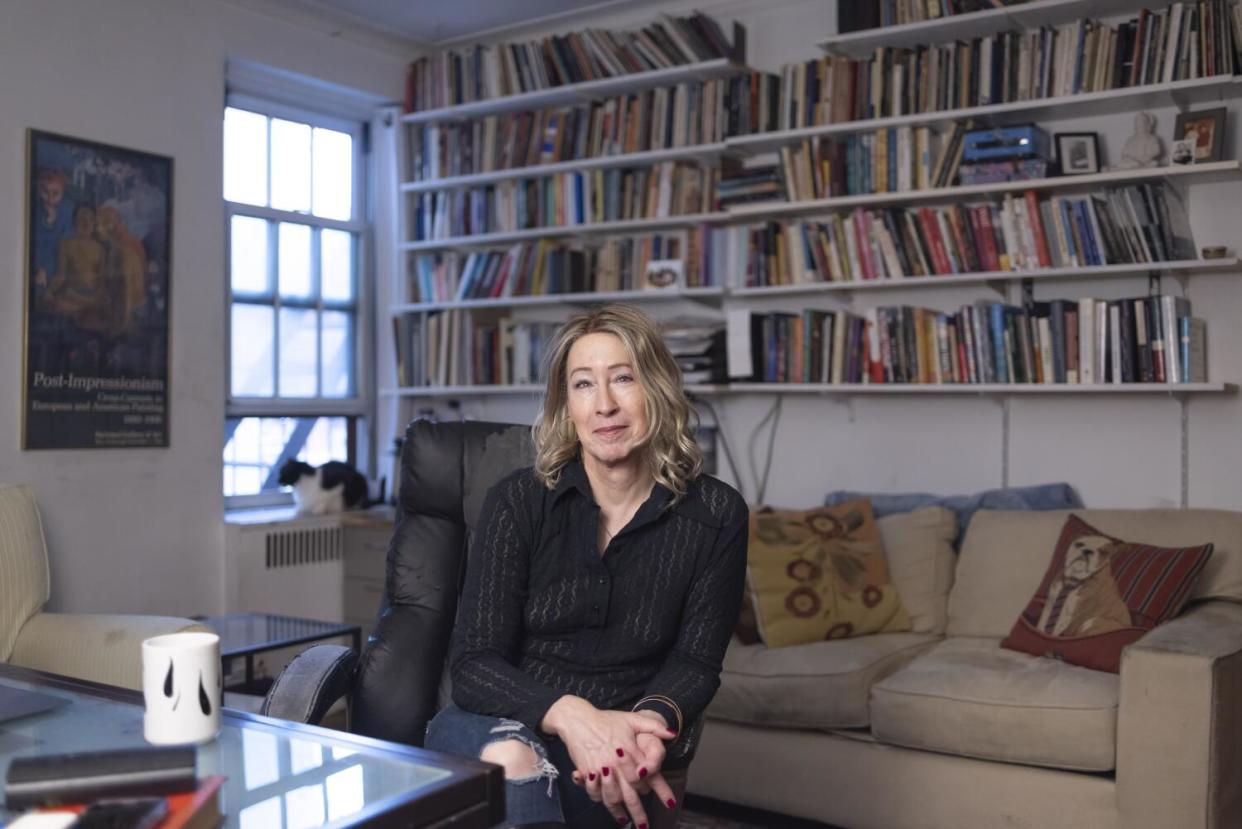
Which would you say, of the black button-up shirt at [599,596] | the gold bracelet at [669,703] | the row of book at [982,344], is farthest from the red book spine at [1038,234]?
the gold bracelet at [669,703]

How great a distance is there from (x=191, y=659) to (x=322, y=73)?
375 centimetres

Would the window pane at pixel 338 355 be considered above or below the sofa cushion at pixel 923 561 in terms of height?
above

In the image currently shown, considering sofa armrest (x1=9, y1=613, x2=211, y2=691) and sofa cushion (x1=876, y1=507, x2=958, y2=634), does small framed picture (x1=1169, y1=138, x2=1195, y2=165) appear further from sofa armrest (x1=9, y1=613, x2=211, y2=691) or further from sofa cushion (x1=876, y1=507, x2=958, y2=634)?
sofa armrest (x1=9, y1=613, x2=211, y2=691)

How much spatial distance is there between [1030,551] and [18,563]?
265 centimetres

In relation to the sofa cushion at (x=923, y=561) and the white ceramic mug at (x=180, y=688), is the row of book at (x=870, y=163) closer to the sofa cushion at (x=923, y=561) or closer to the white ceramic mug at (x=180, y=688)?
the sofa cushion at (x=923, y=561)

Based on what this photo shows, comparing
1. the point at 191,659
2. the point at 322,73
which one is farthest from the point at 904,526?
the point at 322,73

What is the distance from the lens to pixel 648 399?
6.40 ft

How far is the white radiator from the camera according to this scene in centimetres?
418

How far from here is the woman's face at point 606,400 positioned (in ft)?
6.33

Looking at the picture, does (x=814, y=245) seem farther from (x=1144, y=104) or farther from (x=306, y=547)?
(x=306, y=547)

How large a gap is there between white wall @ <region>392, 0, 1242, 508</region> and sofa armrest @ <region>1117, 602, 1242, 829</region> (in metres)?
1.06

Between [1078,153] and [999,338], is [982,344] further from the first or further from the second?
[1078,153]

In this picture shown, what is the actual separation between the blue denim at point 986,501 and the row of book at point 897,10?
4.70 feet

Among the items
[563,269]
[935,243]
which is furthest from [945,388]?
[563,269]
